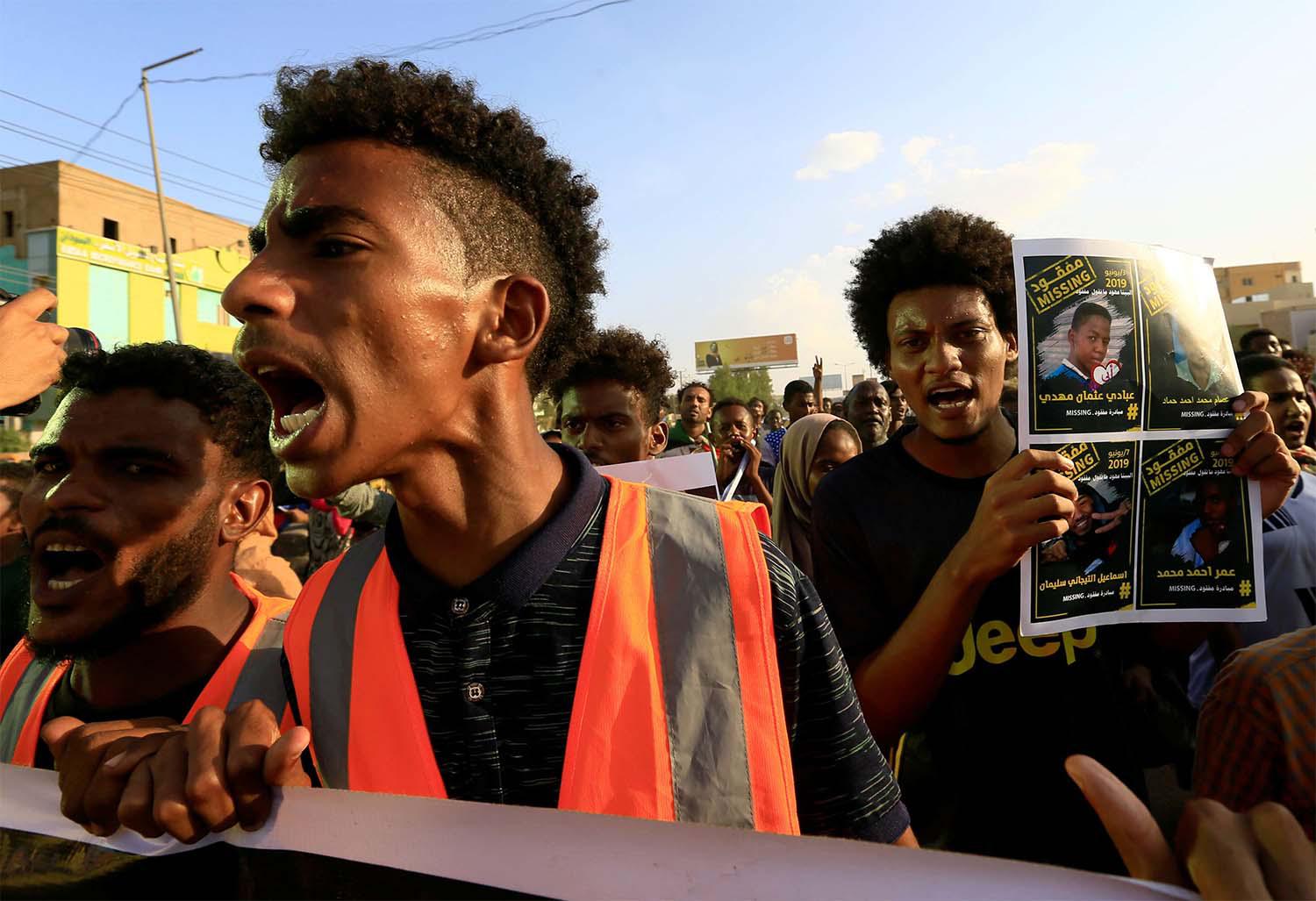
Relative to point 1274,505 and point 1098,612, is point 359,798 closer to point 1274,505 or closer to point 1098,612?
point 1098,612

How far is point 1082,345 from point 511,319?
1.10 m

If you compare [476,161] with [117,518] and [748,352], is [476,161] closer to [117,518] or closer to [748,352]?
[117,518]

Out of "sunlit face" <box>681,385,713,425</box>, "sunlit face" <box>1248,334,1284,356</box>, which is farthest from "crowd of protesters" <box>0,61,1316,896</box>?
"sunlit face" <box>681,385,713,425</box>

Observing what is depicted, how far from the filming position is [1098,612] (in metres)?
1.60

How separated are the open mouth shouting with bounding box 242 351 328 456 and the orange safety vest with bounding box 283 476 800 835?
0.99ft

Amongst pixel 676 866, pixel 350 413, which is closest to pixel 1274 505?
pixel 676 866

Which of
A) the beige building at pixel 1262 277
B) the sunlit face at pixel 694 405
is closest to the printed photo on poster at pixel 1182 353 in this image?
the sunlit face at pixel 694 405

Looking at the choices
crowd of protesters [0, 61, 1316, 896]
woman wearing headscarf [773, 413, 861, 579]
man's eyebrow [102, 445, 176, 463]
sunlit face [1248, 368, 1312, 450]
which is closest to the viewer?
crowd of protesters [0, 61, 1316, 896]

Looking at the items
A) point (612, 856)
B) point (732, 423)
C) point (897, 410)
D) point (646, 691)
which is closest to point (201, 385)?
point (646, 691)

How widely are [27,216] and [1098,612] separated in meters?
38.1

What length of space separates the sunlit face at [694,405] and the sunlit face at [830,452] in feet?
11.5

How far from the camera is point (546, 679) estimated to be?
3.92 ft

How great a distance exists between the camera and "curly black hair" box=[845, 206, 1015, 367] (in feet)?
7.02

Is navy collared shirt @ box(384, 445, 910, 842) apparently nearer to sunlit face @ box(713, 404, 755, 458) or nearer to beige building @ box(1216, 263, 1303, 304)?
sunlit face @ box(713, 404, 755, 458)
